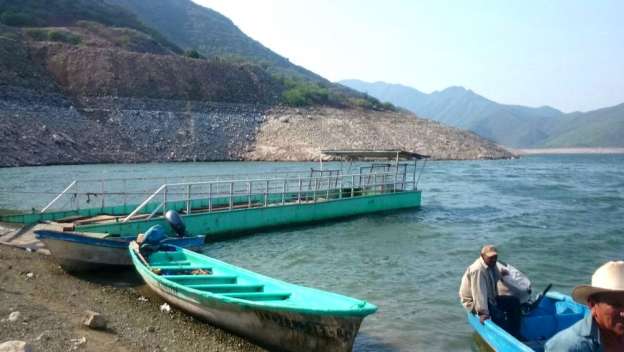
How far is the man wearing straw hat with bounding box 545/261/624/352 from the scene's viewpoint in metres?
3.78

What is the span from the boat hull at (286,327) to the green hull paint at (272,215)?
8.10m

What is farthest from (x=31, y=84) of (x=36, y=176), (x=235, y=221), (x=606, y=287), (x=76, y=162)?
(x=606, y=287)

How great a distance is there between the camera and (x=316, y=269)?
1502cm

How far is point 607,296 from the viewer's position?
A: 3824 millimetres

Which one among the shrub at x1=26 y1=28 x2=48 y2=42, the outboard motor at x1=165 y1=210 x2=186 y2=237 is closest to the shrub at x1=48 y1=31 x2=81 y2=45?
the shrub at x1=26 y1=28 x2=48 y2=42

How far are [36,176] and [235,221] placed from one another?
23.3m

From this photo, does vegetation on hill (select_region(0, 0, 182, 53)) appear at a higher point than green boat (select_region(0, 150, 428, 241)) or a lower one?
higher

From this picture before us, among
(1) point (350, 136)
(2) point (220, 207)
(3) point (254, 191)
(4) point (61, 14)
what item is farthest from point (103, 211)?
(4) point (61, 14)

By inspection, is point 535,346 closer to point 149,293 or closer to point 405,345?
point 405,345

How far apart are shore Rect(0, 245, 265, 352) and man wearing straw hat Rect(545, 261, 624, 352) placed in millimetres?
5619

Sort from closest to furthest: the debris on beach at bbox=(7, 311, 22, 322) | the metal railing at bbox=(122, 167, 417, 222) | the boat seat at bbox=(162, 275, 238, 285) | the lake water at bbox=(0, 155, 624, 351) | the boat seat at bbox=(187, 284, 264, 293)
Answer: the debris on beach at bbox=(7, 311, 22, 322) < the boat seat at bbox=(187, 284, 264, 293) < the boat seat at bbox=(162, 275, 238, 285) < the lake water at bbox=(0, 155, 624, 351) < the metal railing at bbox=(122, 167, 417, 222)

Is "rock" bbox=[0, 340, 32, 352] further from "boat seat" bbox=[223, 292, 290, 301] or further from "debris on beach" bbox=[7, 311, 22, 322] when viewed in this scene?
"boat seat" bbox=[223, 292, 290, 301]

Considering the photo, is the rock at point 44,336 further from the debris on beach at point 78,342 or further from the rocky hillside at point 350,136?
the rocky hillside at point 350,136

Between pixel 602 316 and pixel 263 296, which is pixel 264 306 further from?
pixel 602 316
